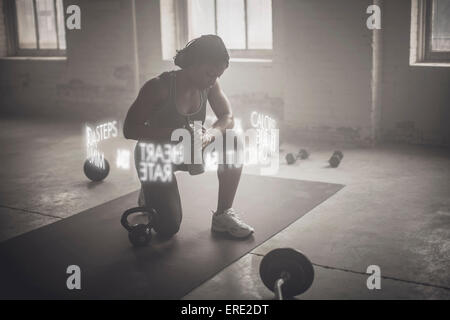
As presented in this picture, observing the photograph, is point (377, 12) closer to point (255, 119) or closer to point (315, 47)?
point (315, 47)

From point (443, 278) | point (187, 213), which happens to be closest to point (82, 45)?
point (187, 213)

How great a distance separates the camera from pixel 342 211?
175 inches

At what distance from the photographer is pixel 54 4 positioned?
9070 millimetres

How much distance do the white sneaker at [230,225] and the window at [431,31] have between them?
351 centimetres

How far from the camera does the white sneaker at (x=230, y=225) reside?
3.92m

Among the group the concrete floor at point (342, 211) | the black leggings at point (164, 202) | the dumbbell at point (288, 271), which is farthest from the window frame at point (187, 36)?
the dumbbell at point (288, 271)

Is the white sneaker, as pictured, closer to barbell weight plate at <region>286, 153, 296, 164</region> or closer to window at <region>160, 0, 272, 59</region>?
barbell weight plate at <region>286, 153, 296, 164</region>

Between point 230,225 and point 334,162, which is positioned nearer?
point 230,225

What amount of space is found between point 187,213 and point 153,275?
115 cm

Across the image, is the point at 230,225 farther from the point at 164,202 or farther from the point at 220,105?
the point at 220,105

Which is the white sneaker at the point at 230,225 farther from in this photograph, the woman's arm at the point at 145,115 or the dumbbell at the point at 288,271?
the dumbbell at the point at 288,271

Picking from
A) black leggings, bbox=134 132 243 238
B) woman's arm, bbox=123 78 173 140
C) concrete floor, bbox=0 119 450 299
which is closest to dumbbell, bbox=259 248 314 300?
concrete floor, bbox=0 119 450 299

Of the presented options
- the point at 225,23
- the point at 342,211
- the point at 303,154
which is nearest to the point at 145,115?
the point at 342,211

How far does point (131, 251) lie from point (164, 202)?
0.38 m
